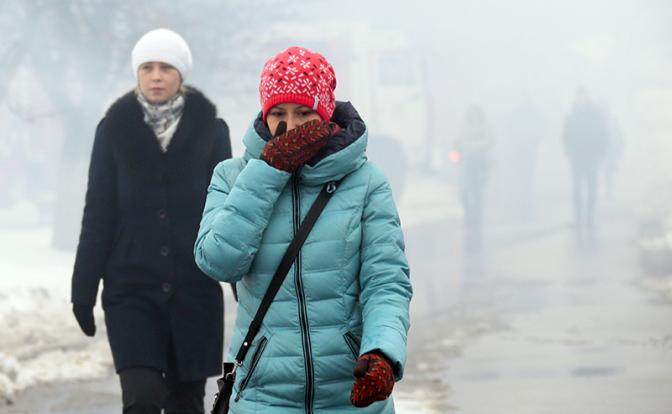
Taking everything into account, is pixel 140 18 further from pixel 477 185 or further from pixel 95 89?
pixel 477 185

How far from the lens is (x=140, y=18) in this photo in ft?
57.8

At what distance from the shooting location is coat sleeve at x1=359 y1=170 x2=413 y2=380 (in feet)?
11.1

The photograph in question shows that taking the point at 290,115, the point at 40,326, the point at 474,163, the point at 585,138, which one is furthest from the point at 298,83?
the point at 585,138

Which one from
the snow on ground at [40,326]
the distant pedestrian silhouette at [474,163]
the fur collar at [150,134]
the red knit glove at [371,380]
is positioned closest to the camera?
the red knit glove at [371,380]

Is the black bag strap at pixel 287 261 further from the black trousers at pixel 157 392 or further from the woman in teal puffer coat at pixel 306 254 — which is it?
the black trousers at pixel 157 392

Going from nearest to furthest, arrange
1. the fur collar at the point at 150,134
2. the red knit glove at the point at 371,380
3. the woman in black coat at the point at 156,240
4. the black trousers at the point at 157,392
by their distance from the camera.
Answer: the red knit glove at the point at 371,380 → the black trousers at the point at 157,392 → the woman in black coat at the point at 156,240 → the fur collar at the point at 150,134

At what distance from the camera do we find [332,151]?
11.6 feet

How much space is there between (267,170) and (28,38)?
14089 millimetres

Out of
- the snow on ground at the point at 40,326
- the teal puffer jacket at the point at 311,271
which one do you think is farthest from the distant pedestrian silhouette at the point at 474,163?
the teal puffer jacket at the point at 311,271

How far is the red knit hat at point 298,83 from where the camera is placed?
11.7 ft

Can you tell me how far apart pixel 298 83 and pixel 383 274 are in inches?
20.9

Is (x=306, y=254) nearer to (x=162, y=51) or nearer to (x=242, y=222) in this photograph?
(x=242, y=222)

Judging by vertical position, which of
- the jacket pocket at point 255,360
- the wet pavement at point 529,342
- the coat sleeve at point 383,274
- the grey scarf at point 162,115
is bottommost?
the wet pavement at point 529,342

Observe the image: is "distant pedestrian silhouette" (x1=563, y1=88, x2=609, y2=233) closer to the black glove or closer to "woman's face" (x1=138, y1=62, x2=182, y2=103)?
"woman's face" (x1=138, y1=62, x2=182, y2=103)
